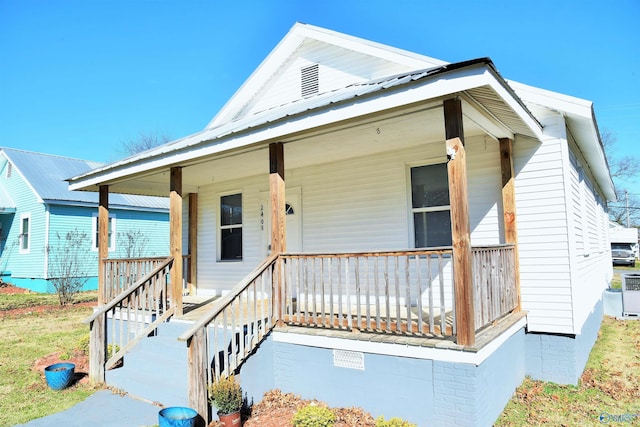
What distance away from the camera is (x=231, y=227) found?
10102 millimetres

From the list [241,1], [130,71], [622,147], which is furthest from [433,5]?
[622,147]

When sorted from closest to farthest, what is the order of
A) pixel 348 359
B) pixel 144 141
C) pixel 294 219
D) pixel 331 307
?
1. pixel 348 359
2. pixel 331 307
3. pixel 294 219
4. pixel 144 141

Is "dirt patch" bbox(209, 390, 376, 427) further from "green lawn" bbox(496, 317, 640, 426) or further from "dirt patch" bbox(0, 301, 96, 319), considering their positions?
"dirt patch" bbox(0, 301, 96, 319)

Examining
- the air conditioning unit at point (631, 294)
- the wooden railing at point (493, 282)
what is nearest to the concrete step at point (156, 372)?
the wooden railing at point (493, 282)

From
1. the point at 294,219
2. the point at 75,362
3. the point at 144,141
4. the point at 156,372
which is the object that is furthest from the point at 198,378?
the point at 144,141

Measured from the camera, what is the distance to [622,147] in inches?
1693

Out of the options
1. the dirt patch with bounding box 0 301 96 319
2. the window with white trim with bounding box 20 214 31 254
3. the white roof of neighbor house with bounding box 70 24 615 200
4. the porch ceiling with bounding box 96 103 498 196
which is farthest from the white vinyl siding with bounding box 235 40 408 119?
the window with white trim with bounding box 20 214 31 254

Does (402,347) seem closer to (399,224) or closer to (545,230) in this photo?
(545,230)

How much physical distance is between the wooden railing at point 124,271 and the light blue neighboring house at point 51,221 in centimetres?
1074

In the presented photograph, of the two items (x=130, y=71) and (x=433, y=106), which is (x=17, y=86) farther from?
(x=433, y=106)

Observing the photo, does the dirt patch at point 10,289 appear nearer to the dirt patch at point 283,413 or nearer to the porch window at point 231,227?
the porch window at point 231,227

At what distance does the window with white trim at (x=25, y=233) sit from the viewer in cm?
1831

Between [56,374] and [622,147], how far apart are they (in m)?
51.3

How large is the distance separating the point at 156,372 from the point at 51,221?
578 inches
